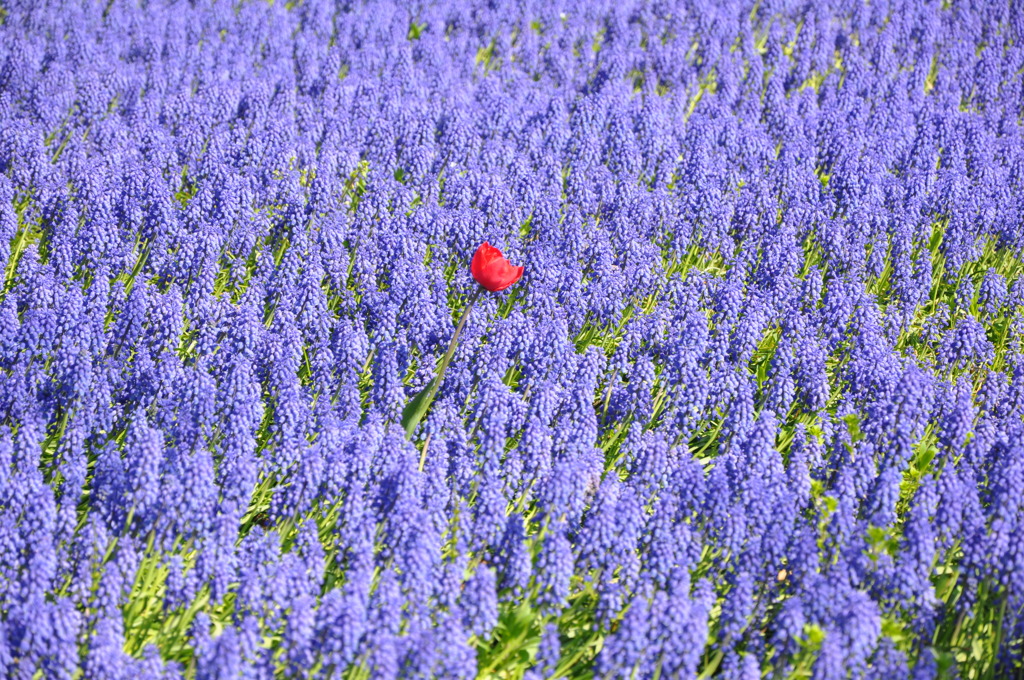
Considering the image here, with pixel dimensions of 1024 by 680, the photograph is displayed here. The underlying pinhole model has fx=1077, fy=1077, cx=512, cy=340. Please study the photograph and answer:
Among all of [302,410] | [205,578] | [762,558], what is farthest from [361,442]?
[762,558]

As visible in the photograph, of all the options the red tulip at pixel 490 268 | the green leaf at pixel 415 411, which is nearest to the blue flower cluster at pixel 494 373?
the green leaf at pixel 415 411

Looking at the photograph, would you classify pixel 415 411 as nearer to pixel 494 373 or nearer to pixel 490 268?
pixel 494 373

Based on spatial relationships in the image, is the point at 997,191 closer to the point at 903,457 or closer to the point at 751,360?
the point at 751,360

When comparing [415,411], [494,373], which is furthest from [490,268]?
[415,411]

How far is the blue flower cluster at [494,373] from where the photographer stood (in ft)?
15.2

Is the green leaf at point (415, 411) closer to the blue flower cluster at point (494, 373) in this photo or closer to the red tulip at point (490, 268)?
the blue flower cluster at point (494, 373)

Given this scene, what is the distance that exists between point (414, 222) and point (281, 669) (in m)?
4.02

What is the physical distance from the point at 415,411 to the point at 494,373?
0.50 meters

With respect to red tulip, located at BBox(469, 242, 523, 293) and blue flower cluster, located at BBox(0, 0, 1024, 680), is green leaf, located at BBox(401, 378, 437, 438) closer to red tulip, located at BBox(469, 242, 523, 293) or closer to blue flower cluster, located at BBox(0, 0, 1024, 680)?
blue flower cluster, located at BBox(0, 0, 1024, 680)

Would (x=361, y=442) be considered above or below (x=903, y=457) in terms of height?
above

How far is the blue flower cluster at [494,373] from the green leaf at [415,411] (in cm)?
20

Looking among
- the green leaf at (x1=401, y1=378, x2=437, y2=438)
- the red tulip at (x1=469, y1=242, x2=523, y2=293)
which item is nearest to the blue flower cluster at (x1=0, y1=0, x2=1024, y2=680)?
the green leaf at (x1=401, y1=378, x2=437, y2=438)

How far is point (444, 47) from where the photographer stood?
40.6ft

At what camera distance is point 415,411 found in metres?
6.08
